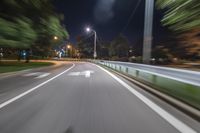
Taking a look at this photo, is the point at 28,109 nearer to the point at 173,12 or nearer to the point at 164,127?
the point at 164,127

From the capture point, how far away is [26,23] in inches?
221

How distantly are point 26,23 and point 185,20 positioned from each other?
308 cm

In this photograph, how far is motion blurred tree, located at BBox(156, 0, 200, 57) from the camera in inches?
171

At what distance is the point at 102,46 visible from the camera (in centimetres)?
13838

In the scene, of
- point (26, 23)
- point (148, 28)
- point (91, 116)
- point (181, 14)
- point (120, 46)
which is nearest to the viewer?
point (181, 14)

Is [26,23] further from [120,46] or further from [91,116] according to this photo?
[120,46]

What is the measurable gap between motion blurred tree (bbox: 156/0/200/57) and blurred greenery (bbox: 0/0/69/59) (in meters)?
2.56

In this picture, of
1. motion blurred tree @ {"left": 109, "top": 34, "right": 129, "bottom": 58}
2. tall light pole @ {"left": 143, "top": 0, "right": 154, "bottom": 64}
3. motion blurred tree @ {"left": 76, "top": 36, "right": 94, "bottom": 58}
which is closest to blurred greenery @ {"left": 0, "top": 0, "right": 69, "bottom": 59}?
tall light pole @ {"left": 143, "top": 0, "right": 154, "bottom": 64}

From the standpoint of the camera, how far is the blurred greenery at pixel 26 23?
527 cm

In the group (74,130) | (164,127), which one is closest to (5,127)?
(74,130)

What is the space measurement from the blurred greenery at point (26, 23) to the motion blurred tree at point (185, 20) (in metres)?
2.56

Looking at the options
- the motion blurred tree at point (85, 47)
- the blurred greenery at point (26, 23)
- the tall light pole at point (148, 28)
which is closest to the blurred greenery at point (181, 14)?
the blurred greenery at point (26, 23)

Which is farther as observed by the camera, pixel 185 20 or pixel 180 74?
pixel 180 74

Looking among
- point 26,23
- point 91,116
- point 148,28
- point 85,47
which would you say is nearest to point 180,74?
point 91,116
